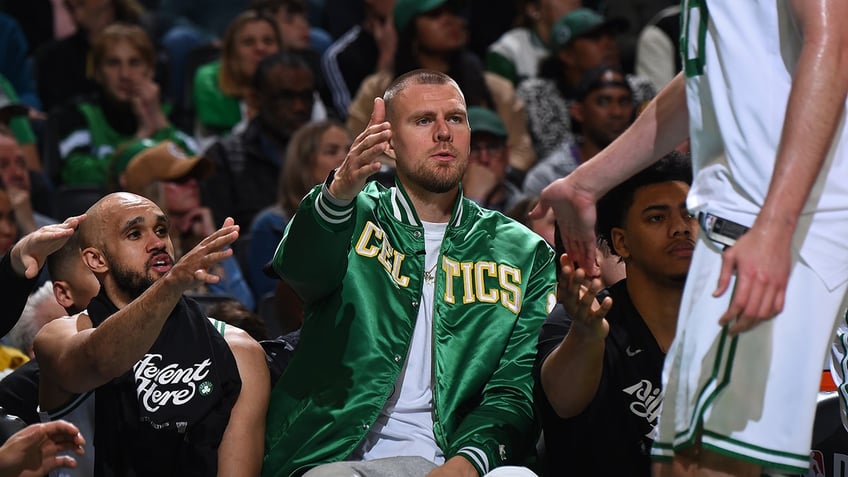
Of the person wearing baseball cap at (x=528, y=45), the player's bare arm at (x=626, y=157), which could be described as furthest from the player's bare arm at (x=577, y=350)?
the person wearing baseball cap at (x=528, y=45)

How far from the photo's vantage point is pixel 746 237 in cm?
218

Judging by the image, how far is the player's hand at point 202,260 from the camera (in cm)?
319

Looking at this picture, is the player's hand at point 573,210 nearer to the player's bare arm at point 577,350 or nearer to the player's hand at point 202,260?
the player's bare arm at point 577,350

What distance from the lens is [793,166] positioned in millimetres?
2143

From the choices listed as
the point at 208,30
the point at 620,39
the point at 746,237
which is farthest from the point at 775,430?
the point at 208,30

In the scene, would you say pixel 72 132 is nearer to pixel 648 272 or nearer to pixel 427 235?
pixel 427 235

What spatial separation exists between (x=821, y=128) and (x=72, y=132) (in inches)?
247

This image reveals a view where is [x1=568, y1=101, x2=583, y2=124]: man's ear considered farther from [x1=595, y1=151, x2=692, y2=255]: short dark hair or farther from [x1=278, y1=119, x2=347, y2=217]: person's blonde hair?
[x1=595, y1=151, x2=692, y2=255]: short dark hair

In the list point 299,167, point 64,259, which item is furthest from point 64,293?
point 299,167

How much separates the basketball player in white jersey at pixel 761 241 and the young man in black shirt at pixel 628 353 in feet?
3.53

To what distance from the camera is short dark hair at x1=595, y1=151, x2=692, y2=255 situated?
378cm

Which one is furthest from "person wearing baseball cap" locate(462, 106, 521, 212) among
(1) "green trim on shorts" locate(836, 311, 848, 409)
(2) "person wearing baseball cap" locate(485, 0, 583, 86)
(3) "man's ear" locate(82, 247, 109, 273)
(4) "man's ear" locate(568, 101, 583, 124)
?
(1) "green trim on shorts" locate(836, 311, 848, 409)

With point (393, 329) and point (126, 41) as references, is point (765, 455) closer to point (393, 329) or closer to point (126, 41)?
point (393, 329)

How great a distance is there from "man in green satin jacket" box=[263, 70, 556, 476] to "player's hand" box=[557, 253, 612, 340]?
518mm
